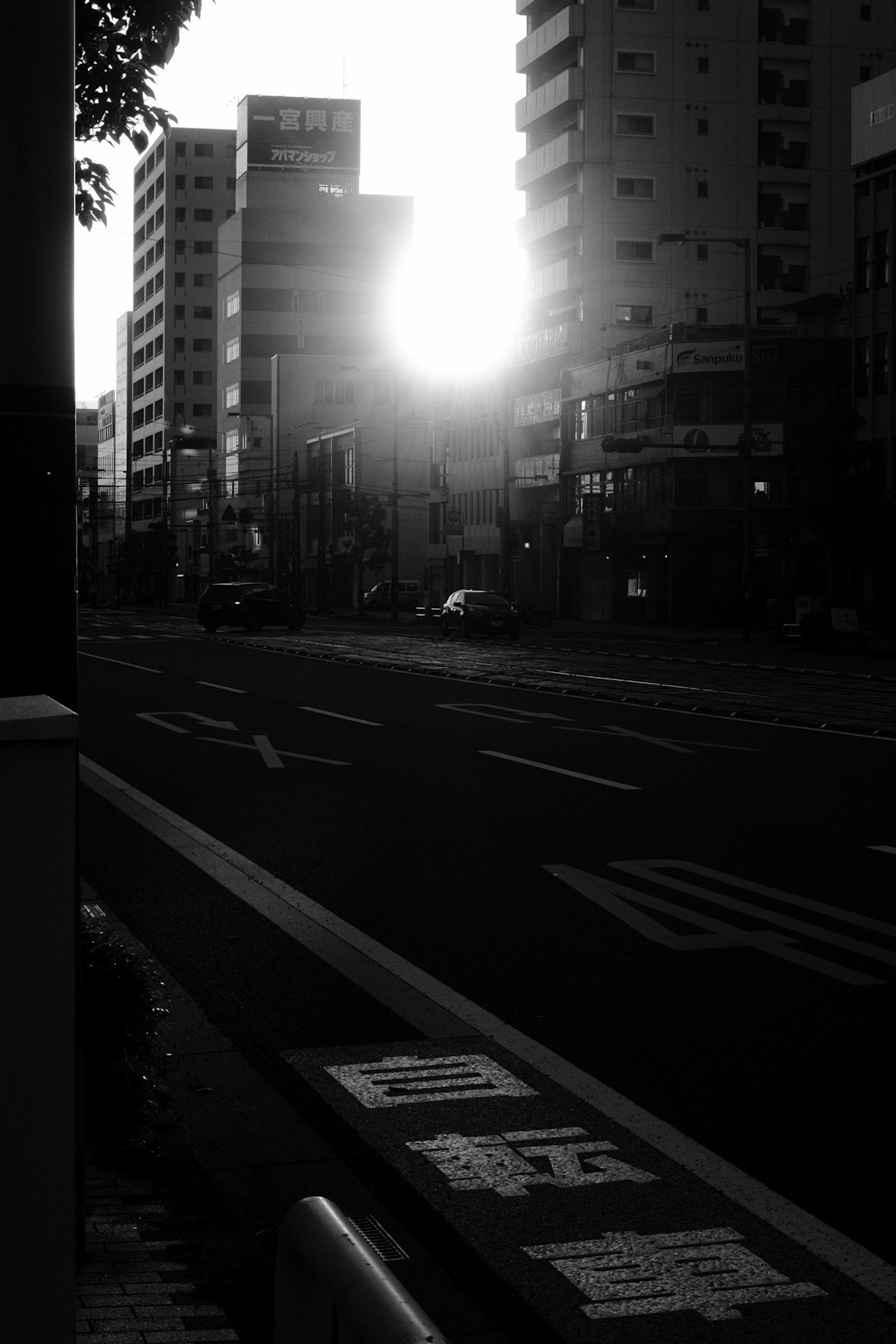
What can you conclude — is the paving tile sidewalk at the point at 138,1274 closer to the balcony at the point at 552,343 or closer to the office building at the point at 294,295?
the balcony at the point at 552,343

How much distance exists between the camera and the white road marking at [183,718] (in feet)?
63.5

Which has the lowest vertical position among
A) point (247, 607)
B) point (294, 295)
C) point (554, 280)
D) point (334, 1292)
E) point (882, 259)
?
point (334, 1292)

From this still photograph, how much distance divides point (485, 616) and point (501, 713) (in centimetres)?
2888

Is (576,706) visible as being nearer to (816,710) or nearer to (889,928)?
(816,710)

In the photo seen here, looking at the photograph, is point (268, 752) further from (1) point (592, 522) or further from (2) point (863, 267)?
(1) point (592, 522)

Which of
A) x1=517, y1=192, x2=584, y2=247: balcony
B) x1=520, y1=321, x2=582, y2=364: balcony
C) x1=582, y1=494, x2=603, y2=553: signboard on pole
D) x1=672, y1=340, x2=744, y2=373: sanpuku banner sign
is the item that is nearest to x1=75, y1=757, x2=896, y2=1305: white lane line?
x1=672, y1=340, x2=744, y2=373: sanpuku banner sign

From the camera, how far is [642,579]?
240 feet

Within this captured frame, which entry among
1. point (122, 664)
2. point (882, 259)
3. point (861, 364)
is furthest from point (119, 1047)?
point (882, 259)

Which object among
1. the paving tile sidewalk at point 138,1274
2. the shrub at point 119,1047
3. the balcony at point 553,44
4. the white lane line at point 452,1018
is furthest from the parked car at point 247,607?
the paving tile sidewalk at point 138,1274

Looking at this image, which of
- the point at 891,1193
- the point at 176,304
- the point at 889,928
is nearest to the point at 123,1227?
the point at 891,1193

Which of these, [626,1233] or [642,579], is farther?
[642,579]

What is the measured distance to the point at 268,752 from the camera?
656 inches

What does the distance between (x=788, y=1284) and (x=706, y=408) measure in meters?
67.7

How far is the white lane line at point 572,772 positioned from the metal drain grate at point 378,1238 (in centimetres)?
930
